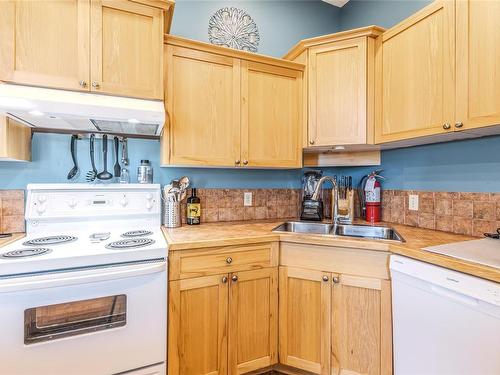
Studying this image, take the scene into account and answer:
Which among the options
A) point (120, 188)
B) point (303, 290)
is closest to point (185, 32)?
point (120, 188)

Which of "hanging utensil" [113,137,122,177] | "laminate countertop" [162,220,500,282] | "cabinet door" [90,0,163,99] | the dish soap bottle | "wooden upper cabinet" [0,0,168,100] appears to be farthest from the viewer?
the dish soap bottle

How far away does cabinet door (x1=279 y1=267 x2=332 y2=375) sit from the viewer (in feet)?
5.02

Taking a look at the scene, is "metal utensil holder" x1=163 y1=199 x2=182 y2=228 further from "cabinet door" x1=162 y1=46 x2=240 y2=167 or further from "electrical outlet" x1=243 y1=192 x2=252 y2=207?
"electrical outlet" x1=243 y1=192 x2=252 y2=207

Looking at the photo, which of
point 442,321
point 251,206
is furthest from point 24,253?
point 442,321

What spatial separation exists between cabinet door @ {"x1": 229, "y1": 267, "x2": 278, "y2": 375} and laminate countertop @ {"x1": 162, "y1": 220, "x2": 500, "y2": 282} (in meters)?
0.21

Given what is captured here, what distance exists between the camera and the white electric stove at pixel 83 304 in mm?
1081

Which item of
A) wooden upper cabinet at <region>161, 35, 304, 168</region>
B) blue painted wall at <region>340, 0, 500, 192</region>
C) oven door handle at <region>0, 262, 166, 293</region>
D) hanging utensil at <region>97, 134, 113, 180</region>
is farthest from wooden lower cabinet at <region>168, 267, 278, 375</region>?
blue painted wall at <region>340, 0, 500, 192</region>

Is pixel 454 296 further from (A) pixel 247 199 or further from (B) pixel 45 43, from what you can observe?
(B) pixel 45 43

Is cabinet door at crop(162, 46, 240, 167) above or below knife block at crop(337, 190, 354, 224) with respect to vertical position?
above

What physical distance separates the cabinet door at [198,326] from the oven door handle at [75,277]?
→ 0.19 metres

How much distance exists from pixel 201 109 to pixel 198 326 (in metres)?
1.30

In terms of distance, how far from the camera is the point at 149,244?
1370 millimetres

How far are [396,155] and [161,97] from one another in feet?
5.62

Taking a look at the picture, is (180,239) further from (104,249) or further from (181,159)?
(181,159)
